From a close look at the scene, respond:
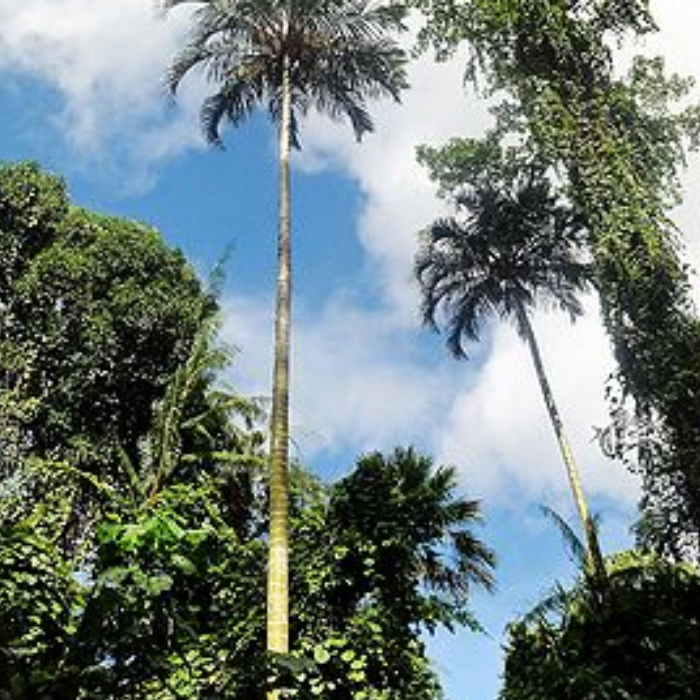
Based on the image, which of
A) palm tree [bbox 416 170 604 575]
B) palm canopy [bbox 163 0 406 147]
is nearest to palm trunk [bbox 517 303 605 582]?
palm tree [bbox 416 170 604 575]

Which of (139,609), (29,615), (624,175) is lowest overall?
(139,609)

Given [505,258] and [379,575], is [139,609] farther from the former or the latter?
[505,258]

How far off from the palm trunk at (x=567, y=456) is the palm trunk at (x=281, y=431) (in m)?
6.78

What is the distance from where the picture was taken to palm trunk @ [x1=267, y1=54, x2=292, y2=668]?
37.1 ft

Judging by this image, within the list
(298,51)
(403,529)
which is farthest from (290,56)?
(403,529)

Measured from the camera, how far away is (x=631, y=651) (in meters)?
8.73

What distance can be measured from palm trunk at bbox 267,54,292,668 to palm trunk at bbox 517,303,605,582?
6.78 m

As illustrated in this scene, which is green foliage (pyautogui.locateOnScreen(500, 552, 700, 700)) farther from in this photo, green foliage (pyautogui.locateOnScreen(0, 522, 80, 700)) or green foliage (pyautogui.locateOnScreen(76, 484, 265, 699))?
green foliage (pyautogui.locateOnScreen(0, 522, 80, 700))

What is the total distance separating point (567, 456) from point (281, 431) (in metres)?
10.4

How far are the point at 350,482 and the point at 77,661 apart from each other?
1084cm

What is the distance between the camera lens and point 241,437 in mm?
18844

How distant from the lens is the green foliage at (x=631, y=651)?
823 centimetres

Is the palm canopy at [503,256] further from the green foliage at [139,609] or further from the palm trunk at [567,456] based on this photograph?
the green foliage at [139,609]

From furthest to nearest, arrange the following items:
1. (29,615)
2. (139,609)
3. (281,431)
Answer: (281,431) → (29,615) → (139,609)
